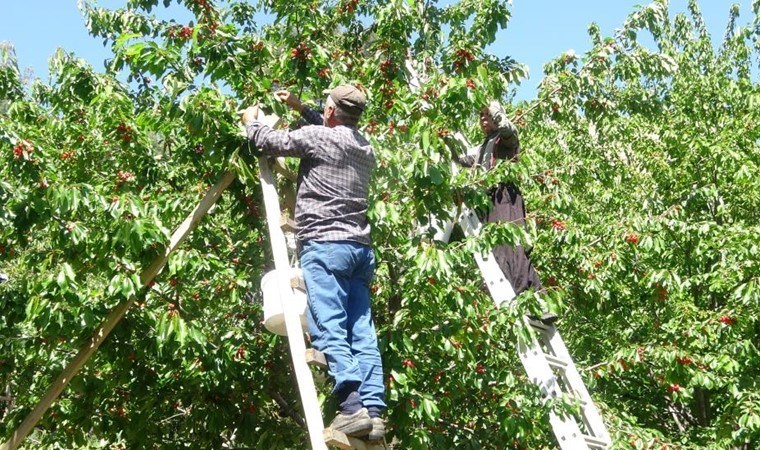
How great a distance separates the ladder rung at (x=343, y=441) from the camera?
3490mm

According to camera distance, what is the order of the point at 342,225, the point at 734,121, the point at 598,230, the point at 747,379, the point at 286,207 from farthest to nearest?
the point at 734,121 → the point at 747,379 → the point at 598,230 → the point at 286,207 → the point at 342,225

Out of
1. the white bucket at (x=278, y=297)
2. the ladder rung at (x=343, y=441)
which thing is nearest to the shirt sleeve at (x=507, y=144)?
the white bucket at (x=278, y=297)

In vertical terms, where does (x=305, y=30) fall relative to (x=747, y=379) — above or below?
above

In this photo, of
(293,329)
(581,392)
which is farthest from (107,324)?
(581,392)

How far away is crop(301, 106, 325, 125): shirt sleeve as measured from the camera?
4695mm

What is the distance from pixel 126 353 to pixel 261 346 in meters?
0.89

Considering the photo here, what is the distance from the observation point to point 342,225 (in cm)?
392

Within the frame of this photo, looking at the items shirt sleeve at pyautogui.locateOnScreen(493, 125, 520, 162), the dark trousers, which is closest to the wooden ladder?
the dark trousers

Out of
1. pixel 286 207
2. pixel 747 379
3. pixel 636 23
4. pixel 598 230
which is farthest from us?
pixel 747 379

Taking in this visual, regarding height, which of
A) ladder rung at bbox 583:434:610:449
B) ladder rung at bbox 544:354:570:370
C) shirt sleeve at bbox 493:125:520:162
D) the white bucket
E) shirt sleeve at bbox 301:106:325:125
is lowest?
ladder rung at bbox 583:434:610:449

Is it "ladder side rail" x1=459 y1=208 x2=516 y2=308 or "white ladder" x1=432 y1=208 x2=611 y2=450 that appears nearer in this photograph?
"white ladder" x1=432 y1=208 x2=611 y2=450

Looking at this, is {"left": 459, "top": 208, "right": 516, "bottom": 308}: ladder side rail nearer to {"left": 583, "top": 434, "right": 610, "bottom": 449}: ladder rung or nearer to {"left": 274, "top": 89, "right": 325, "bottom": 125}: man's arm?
{"left": 583, "top": 434, "right": 610, "bottom": 449}: ladder rung

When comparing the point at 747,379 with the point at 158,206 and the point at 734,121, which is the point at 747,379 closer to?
the point at 734,121

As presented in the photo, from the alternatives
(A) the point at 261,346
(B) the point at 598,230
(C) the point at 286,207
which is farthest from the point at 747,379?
(C) the point at 286,207
